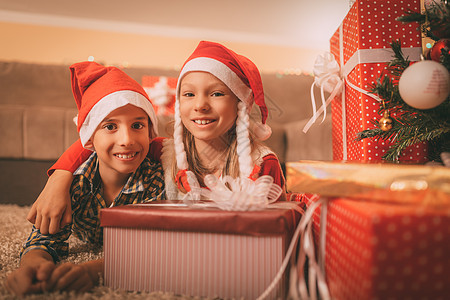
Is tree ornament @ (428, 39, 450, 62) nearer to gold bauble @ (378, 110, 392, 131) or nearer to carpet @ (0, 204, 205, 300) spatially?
gold bauble @ (378, 110, 392, 131)

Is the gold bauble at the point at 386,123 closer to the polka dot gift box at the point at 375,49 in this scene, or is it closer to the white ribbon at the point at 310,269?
the polka dot gift box at the point at 375,49

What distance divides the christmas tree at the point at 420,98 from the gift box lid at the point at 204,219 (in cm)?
34

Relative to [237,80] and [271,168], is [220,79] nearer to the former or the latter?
[237,80]

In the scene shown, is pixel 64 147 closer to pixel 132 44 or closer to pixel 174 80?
pixel 174 80

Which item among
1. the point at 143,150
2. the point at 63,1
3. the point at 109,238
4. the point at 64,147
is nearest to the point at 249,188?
the point at 109,238

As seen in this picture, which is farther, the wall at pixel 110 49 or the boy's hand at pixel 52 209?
the wall at pixel 110 49

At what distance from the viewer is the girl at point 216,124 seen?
998 millimetres

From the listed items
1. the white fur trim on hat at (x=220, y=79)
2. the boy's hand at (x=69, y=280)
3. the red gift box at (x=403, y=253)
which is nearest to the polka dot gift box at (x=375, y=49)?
the white fur trim on hat at (x=220, y=79)

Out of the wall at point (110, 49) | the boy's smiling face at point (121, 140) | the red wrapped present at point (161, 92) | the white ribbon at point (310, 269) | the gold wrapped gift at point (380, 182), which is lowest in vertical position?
the white ribbon at point (310, 269)

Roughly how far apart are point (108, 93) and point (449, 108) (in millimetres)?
874

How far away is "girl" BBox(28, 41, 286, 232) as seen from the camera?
998mm

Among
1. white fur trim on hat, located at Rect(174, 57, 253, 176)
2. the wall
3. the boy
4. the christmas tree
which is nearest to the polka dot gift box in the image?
the christmas tree

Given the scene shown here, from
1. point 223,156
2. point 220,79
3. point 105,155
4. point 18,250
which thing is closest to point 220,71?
point 220,79

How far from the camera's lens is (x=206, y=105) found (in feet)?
3.23
